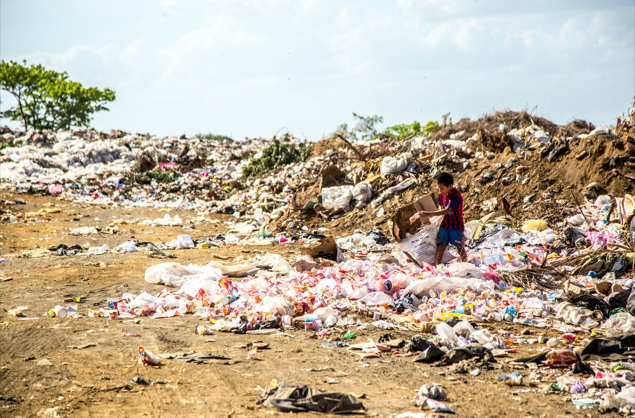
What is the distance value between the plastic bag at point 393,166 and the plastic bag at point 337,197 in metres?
0.79

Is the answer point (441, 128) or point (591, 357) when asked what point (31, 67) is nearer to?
point (441, 128)

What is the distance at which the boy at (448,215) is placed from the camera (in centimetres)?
511

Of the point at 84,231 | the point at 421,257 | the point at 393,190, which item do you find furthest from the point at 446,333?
the point at 84,231

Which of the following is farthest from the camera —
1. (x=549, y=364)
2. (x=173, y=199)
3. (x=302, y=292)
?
(x=173, y=199)

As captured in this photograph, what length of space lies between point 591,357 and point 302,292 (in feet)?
8.16

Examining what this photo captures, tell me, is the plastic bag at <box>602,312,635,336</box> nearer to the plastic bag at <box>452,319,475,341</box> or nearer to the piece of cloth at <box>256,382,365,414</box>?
the plastic bag at <box>452,319,475,341</box>

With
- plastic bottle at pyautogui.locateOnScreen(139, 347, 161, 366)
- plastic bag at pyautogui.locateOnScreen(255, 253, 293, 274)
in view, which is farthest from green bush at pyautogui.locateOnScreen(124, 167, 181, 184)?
plastic bottle at pyautogui.locateOnScreen(139, 347, 161, 366)

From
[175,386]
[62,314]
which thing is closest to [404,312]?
[175,386]

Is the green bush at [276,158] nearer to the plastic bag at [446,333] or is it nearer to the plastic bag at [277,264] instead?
the plastic bag at [277,264]

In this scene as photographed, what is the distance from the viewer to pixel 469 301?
4352 millimetres

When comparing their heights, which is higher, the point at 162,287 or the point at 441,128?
the point at 441,128

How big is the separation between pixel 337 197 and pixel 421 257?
4.71 m

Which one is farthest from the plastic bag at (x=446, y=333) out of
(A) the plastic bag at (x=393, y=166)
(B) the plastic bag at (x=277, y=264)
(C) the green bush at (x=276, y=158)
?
(C) the green bush at (x=276, y=158)

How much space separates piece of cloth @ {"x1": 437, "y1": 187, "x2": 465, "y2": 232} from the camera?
204 inches
